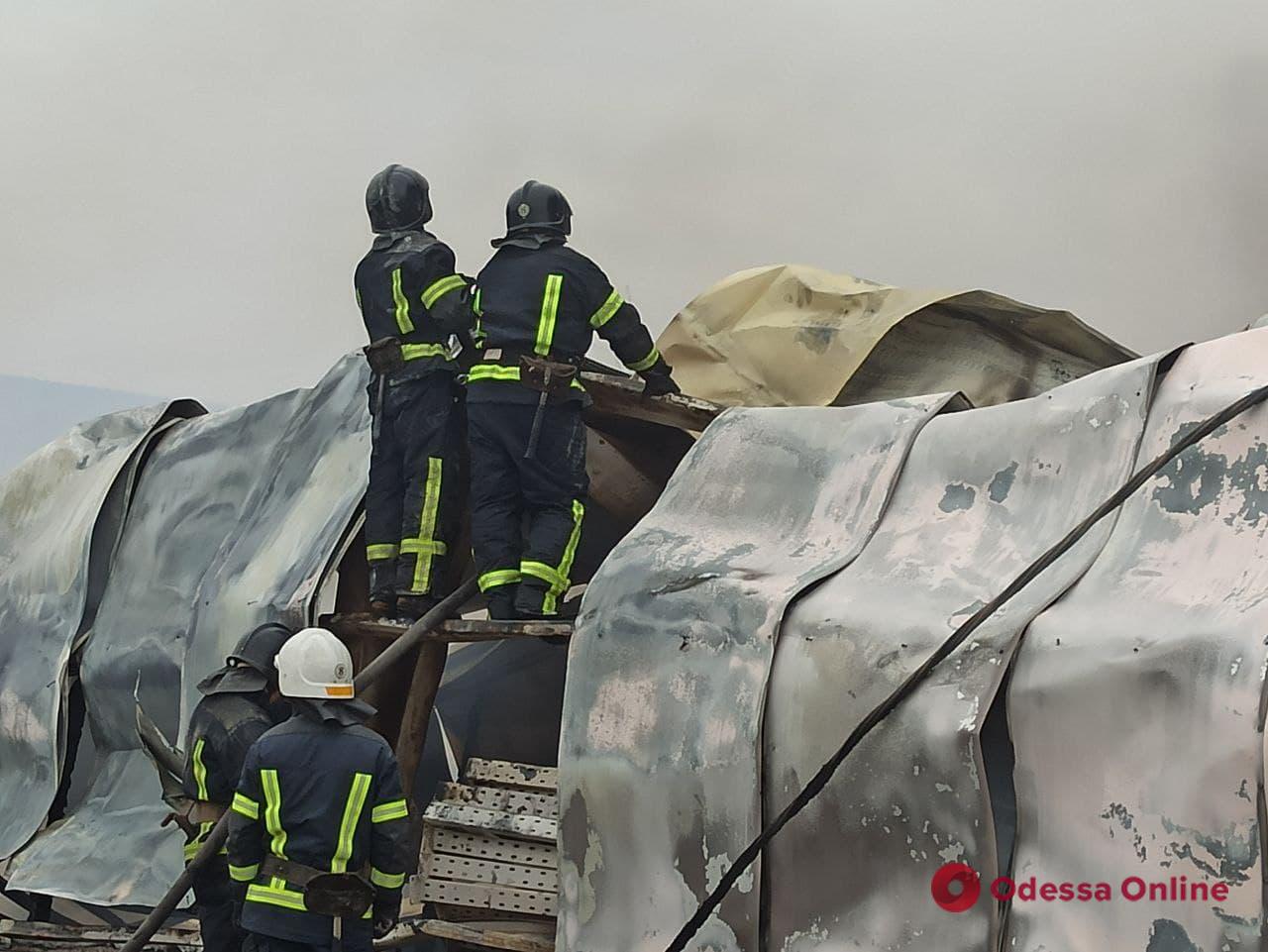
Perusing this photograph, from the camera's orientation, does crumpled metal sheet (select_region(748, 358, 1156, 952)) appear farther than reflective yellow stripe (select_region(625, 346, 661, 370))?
No

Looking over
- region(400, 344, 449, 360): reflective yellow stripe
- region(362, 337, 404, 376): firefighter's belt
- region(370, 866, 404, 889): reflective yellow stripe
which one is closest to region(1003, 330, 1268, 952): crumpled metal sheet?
region(370, 866, 404, 889): reflective yellow stripe

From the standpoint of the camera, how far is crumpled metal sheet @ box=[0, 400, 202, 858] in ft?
24.0

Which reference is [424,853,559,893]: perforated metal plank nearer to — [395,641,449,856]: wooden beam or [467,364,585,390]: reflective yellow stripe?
[395,641,449,856]: wooden beam

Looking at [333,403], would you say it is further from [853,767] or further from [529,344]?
[853,767]

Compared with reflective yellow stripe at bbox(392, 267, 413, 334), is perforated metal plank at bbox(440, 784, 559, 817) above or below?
below

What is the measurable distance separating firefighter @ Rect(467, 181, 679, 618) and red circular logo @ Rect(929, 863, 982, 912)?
6.49 feet

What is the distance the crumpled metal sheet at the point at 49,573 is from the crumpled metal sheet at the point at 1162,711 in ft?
16.0

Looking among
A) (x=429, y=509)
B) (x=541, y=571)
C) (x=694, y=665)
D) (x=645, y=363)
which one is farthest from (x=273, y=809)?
(x=645, y=363)

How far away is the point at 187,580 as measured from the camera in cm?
718

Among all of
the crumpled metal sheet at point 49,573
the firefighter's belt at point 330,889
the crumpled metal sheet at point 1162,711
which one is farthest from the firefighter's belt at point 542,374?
the crumpled metal sheet at point 49,573

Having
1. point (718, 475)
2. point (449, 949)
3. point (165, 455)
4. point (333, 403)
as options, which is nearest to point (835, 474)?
point (718, 475)

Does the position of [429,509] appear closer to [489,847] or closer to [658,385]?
[658,385]

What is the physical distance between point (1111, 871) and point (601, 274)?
291 cm

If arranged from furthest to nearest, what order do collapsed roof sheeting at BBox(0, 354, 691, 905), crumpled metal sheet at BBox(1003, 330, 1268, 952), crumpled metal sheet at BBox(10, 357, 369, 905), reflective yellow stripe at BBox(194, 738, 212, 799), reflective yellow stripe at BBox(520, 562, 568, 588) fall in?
1. crumpled metal sheet at BBox(10, 357, 369, 905)
2. collapsed roof sheeting at BBox(0, 354, 691, 905)
3. reflective yellow stripe at BBox(520, 562, 568, 588)
4. reflective yellow stripe at BBox(194, 738, 212, 799)
5. crumpled metal sheet at BBox(1003, 330, 1268, 952)
